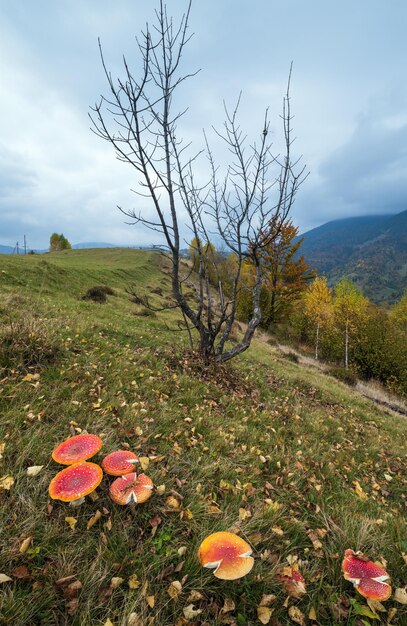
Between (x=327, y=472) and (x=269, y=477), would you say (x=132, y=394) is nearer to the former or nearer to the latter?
(x=269, y=477)

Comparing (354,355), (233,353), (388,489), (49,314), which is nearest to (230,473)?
(388,489)

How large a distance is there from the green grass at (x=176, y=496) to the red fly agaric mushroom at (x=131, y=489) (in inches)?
6.1

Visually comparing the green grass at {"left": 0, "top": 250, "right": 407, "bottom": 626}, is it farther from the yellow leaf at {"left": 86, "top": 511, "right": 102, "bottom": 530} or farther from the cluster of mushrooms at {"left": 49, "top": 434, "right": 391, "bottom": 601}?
the cluster of mushrooms at {"left": 49, "top": 434, "right": 391, "bottom": 601}

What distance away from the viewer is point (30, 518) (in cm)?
234

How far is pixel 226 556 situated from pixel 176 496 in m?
0.89

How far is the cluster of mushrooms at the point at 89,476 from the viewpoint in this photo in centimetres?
245

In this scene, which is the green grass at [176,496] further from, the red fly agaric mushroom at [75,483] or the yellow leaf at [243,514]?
the red fly agaric mushroom at [75,483]

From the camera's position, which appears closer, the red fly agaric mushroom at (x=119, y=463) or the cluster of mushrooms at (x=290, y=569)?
the cluster of mushrooms at (x=290, y=569)

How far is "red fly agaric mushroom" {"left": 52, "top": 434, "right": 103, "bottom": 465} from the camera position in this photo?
2793 mm

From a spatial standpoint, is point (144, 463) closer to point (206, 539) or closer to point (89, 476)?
point (89, 476)

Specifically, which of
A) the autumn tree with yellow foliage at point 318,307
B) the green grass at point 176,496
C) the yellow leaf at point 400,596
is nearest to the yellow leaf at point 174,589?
the green grass at point 176,496

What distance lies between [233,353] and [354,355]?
2727 cm

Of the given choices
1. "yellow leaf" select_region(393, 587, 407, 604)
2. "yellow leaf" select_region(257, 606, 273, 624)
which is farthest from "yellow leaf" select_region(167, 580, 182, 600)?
"yellow leaf" select_region(393, 587, 407, 604)

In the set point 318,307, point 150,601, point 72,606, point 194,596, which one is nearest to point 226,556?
point 194,596
